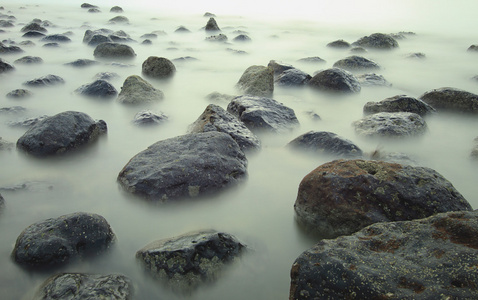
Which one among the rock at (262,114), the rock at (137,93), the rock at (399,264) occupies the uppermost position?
the rock at (399,264)

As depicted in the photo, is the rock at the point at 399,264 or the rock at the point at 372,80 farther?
the rock at the point at 372,80

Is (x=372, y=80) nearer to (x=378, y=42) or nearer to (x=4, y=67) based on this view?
(x=378, y=42)

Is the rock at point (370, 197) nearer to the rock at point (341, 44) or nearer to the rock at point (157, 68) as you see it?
the rock at point (157, 68)

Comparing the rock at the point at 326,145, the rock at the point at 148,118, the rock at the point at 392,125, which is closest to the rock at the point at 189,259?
the rock at the point at 326,145

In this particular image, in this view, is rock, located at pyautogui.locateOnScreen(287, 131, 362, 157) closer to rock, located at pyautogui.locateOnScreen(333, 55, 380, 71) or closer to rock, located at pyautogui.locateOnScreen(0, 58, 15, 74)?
rock, located at pyautogui.locateOnScreen(333, 55, 380, 71)

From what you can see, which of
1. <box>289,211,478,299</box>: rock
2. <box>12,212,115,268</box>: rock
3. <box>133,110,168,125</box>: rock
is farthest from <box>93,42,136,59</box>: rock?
<box>289,211,478,299</box>: rock

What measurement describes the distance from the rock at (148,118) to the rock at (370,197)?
2.26m

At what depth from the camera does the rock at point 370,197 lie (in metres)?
2.16

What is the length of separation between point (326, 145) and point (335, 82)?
2264mm

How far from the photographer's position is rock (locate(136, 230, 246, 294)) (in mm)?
1895

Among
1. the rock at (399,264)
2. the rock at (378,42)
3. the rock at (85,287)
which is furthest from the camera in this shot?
the rock at (378,42)

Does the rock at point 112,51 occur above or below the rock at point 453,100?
below

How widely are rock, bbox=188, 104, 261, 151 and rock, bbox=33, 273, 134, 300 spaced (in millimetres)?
1781

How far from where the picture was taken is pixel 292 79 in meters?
5.65
